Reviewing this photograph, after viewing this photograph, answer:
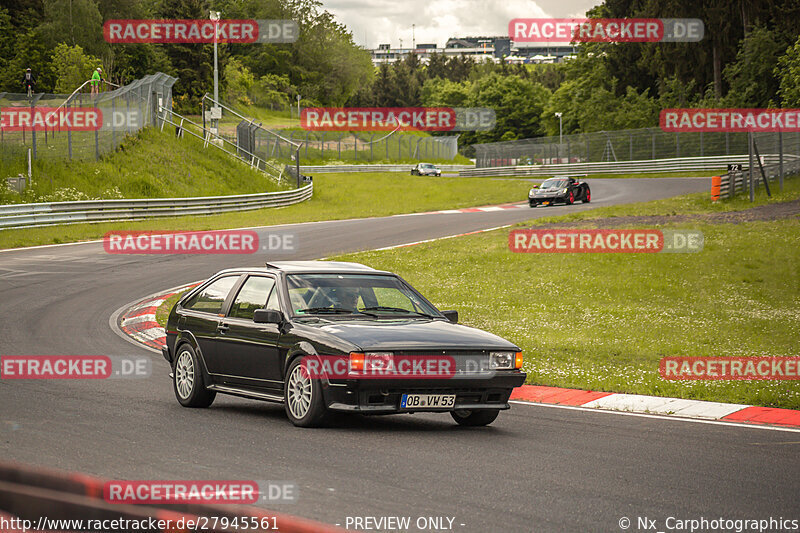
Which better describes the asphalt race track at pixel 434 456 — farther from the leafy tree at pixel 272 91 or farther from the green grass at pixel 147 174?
the leafy tree at pixel 272 91

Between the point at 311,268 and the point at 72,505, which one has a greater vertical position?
the point at 311,268

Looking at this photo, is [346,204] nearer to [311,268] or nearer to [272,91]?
[311,268]

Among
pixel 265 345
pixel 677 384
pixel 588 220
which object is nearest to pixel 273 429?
pixel 265 345

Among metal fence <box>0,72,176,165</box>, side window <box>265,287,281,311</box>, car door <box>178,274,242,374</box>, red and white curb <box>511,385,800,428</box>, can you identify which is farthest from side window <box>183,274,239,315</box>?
metal fence <box>0,72,176,165</box>

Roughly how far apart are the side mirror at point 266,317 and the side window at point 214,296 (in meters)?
1.19

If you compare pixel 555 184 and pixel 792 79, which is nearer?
pixel 555 184

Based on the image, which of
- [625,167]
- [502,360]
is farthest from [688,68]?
[502,360]

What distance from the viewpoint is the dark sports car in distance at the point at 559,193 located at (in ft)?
146

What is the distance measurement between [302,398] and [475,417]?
5.33 ft

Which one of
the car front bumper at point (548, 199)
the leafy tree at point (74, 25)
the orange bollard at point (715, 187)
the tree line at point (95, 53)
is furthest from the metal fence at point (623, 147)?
the leafy tree at point (74, 25)

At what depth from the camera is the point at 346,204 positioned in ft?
166

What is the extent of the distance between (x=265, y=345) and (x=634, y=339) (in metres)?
7.93

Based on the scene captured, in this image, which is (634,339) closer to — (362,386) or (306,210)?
(362,386)

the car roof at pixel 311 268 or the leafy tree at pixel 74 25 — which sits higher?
the leafy tree at pixel 74 25
